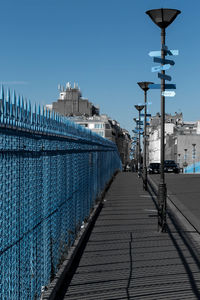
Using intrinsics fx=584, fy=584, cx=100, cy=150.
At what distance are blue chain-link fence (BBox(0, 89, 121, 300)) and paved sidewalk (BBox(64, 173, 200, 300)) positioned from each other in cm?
52

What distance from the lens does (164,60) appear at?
13461mm

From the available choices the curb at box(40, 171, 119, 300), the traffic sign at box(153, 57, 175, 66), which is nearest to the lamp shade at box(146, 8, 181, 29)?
the traffic sign at box(153, 57, 175, 66)

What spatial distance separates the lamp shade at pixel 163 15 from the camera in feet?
42.6

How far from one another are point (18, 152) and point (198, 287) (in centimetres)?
348

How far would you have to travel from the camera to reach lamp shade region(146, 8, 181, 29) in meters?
13.0

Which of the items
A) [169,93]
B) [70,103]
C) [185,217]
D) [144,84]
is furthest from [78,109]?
[169,93]

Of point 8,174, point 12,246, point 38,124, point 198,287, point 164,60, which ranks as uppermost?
point 164,60

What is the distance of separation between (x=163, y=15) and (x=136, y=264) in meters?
6.31

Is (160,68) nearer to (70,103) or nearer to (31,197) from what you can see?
(31,197)

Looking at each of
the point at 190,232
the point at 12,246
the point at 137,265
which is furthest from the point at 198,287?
the point at 190,232

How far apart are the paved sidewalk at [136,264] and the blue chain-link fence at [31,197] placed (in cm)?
52

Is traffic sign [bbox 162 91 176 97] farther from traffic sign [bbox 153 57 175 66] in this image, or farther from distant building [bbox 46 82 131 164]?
distant building [bbox 46 82 131 164]

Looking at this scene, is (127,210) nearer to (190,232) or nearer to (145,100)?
(190,232)

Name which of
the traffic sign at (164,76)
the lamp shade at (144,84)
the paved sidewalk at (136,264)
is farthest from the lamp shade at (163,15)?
the lamp shade at (144,84)
